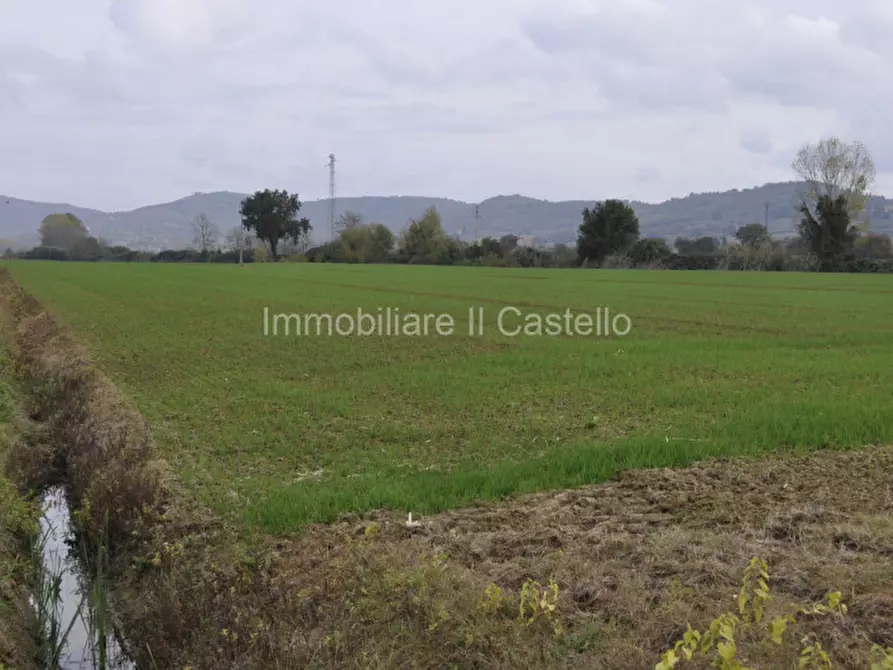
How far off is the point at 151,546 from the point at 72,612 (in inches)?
30.7

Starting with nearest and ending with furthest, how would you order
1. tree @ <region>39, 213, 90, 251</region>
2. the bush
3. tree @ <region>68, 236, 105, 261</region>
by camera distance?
the bush
tree @ <region>68, 236, 105, 261</region>
tree @ <region>39, 213, 90, 251</region>

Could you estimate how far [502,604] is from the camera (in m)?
4.42

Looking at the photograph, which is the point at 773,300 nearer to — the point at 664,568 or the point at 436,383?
the point at 436,383

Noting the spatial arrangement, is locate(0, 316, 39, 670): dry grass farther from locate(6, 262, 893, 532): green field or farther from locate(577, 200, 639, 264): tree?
locate(577, 200, 639, 264): tree

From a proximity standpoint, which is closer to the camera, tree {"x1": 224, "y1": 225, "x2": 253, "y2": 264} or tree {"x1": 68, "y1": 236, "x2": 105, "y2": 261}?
tree {"x1": 224, "y1": 225, "x2": 253, "y2": 264}

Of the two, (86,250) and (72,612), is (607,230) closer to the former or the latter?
(72,612)

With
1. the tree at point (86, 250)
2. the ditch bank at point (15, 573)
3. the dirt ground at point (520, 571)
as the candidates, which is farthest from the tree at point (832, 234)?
the tree at point (86, 250)

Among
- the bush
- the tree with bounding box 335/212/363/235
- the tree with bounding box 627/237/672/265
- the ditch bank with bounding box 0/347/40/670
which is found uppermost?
the tree with bounding box 335/212/363/235

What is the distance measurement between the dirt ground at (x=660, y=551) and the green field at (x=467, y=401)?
57 centimetres

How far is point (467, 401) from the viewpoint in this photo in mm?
10797

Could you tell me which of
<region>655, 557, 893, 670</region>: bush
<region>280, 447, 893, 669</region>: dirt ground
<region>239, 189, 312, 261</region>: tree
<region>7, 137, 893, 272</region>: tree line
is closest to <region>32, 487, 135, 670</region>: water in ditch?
<region>280, 447, 893, 669</region>: dirt ground

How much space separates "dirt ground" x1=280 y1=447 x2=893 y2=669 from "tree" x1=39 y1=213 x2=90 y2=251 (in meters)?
119

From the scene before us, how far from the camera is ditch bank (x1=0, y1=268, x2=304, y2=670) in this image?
193 inches

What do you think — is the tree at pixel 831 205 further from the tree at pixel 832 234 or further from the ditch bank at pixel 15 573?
the ditch bank at pixel 15 573
